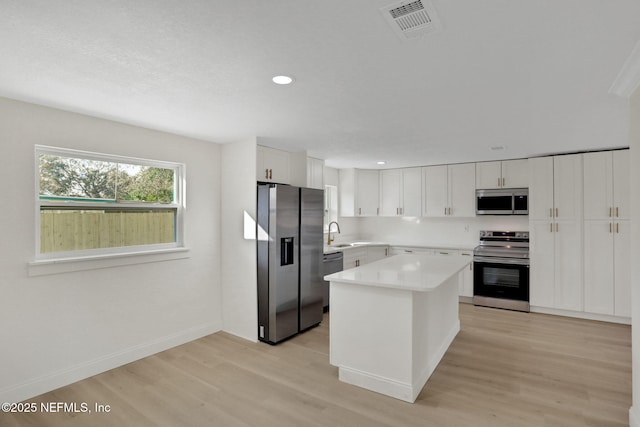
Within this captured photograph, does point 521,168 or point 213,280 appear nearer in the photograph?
point 213,280

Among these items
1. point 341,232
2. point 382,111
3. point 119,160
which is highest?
point 382,111

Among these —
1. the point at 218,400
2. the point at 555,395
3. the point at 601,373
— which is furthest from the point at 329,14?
the point at 601,373

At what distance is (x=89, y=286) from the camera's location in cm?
309

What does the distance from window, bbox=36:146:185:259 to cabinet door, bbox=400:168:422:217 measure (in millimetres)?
4095

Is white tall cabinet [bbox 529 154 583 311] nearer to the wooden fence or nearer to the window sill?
the window sill

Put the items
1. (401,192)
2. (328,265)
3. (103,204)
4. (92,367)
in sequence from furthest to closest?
1. (401,192)
2. (328,265)
3. (103,204)
4. (92,367)

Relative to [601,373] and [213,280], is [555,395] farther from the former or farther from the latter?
[213,280]

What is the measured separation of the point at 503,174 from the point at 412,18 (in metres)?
4.63

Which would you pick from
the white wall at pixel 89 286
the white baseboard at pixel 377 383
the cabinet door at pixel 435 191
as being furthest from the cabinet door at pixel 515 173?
the white wall at pixel 89 286

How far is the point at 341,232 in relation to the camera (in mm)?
6684

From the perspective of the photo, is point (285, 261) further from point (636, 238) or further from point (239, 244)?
point (636, 238)

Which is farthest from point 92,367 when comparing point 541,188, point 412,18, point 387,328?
A: point 541,188

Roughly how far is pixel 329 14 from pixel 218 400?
2798 millimetres

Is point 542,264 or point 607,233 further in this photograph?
point 542,264
